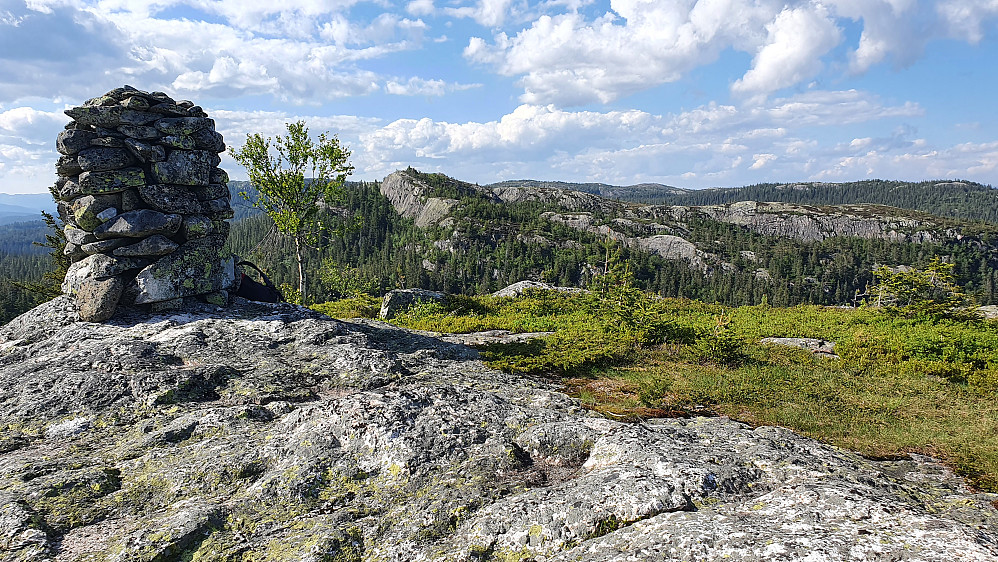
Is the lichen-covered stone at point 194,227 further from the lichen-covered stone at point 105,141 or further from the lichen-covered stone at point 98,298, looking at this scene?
the lichen-covered stone at point 105,141

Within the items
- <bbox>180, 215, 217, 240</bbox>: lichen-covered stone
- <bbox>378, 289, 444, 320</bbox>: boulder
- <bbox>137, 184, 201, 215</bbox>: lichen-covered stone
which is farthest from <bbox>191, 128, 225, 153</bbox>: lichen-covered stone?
<bbox>378, 289, 444, 320</bbox>: boulder

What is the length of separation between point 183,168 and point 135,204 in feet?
5.69

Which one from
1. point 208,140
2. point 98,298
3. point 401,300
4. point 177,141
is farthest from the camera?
point 401,300

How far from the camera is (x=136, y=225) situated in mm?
13781

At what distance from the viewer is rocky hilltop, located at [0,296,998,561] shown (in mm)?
5320

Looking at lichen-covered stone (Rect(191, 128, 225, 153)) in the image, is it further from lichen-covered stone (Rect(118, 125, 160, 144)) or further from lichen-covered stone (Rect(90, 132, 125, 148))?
lichen-covered stone (Rect(90, 132, 125, 148))

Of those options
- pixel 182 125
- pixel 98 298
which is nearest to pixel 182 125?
pixel 182 125

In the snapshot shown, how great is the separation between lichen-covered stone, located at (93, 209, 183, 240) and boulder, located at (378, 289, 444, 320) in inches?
660

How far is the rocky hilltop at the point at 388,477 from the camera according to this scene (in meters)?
5.32

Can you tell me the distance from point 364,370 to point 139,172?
9.83 m

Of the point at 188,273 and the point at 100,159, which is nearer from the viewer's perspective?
the point at 100,159

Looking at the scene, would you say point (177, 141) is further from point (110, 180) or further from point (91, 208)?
point (91, 208)

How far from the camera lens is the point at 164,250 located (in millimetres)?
14133

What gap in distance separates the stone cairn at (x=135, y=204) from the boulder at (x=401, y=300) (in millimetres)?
15854
